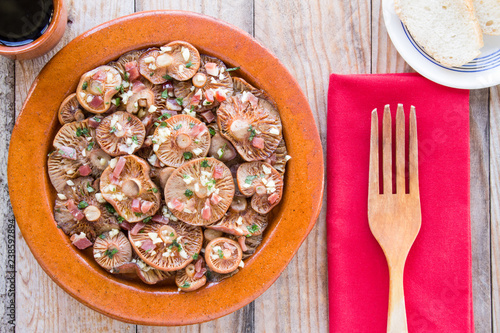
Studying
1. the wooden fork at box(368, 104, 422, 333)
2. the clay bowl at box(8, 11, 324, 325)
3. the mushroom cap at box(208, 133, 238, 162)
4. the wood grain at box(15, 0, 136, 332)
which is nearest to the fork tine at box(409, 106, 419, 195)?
the wooden fork at box(368, 104, 422, 333)

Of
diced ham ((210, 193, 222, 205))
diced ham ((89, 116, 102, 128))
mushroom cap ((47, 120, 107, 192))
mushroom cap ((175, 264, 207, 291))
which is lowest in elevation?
mushroom cap ((175, 264, 207, 291))

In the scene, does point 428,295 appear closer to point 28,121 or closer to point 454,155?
point 454,155

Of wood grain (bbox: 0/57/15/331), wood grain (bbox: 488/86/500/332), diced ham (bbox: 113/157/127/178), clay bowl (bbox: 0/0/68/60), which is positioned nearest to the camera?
diced ham (bbox: 113/157/127/178)

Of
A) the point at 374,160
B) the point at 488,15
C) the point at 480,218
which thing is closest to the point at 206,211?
the point at 374,160

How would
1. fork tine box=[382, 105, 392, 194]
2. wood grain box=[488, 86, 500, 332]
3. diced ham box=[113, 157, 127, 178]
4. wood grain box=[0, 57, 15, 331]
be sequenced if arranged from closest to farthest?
diced ham box=[113, 157, 127, 178] < fork tine box=[382, 105, 392, 194] < wood grain box=[0, 57, 15, 331] < wood grain box=[488, 86, 500, 332]

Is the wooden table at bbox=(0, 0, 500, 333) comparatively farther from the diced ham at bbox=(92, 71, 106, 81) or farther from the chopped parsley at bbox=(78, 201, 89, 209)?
the chopped parsley at bbox=(78, 201, 89, 209)

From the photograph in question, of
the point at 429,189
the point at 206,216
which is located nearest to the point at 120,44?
the point at 206,216

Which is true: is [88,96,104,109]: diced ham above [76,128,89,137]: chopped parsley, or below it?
above

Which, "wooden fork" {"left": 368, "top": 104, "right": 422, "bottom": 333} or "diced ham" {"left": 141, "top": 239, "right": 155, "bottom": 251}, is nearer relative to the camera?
"diced ham" {"left": 141, "top": 239, "right": 155, "bottom": 251}

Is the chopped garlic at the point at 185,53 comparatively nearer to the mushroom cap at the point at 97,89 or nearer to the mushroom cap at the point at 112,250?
the mushroom cap at the point at 97,89
